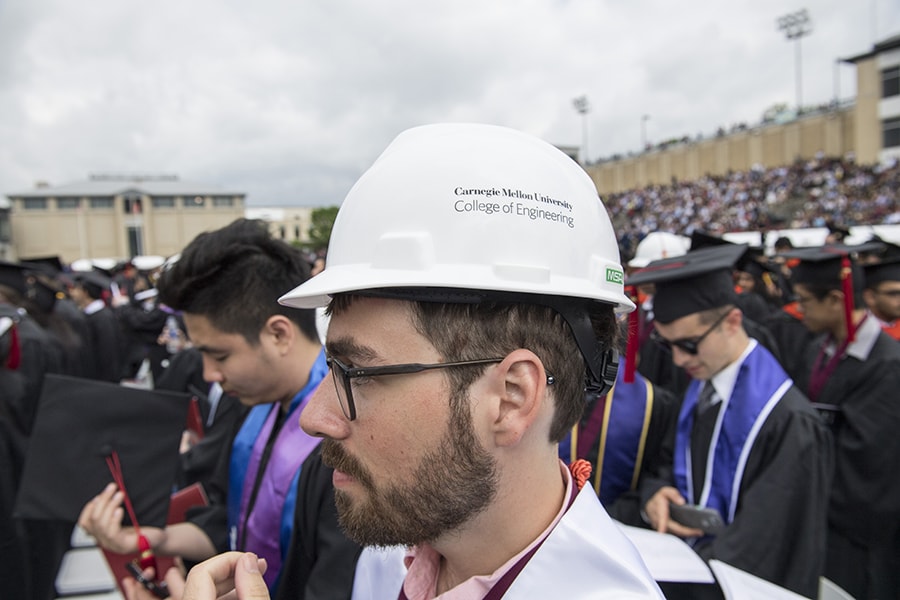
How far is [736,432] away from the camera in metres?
2.57

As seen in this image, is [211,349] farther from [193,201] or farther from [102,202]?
[102,202]

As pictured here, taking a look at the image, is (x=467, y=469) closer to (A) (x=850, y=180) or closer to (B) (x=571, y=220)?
(B) (x=571, y=220)

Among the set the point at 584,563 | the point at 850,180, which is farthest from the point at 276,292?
the point at 850,180

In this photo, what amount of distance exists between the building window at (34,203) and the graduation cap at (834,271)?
3011 inches

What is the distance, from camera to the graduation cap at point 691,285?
9.55 feet

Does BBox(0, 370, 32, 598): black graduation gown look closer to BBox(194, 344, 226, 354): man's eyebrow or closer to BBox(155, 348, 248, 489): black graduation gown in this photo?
BBox(155, 348, 248, 489): black graduation gown

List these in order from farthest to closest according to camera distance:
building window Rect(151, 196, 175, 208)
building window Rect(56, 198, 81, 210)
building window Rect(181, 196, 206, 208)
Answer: building window Rect(181, 196, 206, 208), building window Rect(151, 196, 175, 208), building window Rect(56, 198, 81, 210)

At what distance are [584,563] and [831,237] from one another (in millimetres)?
9290

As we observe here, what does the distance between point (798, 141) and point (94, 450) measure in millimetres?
49988

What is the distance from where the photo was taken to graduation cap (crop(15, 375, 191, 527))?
2371 mm

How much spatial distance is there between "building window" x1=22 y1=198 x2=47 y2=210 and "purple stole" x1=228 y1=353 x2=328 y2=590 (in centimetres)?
7603

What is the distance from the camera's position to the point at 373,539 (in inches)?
46.0

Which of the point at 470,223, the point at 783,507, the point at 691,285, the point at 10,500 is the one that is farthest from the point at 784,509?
the point at 10,500

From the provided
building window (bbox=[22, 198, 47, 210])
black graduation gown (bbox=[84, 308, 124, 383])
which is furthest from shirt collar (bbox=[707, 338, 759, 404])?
building window (bbox=[22, 198, 47, 210])
